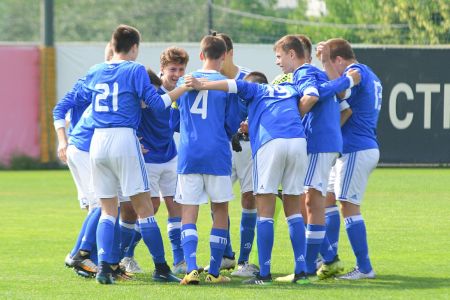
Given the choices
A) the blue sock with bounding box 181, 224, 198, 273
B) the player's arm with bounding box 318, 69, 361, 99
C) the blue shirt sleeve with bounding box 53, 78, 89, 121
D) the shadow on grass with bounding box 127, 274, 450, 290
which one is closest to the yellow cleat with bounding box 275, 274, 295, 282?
the shadow on grass with bounding box 127, 274, 450, 290

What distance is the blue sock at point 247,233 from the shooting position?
1029cm

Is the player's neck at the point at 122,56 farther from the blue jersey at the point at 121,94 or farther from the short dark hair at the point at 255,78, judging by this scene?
the short dark hair at the point at 255,78

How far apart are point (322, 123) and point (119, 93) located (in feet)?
5.82

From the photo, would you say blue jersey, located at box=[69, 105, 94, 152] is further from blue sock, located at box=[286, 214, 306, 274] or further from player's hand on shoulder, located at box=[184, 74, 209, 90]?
blue sock, located at box=[286, 214, 306, 274]

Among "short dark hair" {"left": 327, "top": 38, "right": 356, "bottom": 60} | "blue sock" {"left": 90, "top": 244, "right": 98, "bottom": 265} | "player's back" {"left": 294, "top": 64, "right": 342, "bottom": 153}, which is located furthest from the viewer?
"blue sock" {"left": 90, "top": 244, "right": 98, "bottom": 265}

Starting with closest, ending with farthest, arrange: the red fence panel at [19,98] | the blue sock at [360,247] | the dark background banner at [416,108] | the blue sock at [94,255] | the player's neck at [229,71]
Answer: the blue sock at [360,247], the blue sock at [94,255], the player's neck at [229,71], the dark background banner at [416,108], the red fence panel at [19,98]

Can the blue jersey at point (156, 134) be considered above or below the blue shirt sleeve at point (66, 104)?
below

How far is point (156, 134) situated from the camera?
10336mm

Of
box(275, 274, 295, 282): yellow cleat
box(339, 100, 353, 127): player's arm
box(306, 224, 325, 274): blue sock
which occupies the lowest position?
box(275, 274, 295, 282): yellow cleat

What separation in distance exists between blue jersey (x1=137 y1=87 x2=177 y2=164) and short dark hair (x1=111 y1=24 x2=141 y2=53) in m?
0.90

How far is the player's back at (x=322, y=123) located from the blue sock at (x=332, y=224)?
0.91 metres

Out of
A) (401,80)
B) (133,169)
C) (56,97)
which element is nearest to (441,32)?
(401,80)

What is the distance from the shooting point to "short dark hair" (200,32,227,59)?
9.35 meters

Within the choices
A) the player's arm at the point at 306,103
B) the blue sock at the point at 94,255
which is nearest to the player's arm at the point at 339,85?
the player's arm at the point at 306,103
